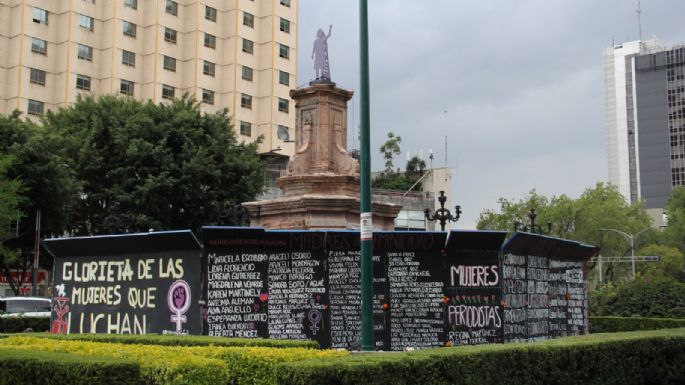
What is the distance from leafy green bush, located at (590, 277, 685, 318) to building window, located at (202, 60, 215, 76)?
45426mm

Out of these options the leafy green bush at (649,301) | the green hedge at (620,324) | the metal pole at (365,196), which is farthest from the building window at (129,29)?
the metal pole at (365,196)

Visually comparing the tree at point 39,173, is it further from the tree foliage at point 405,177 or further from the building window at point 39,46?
the tree foliage at point 405,177

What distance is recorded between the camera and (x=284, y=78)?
72188 mm

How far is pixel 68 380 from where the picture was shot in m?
7.71

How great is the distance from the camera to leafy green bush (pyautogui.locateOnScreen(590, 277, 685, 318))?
94.4 feet

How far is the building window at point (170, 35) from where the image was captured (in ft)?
221

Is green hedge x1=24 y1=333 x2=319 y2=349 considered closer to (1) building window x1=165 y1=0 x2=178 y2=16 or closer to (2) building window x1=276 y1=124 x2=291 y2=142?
(2) building window x1=276 y1=124 x2=291 y2=142

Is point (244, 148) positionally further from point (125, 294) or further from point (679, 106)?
point (679, 106)

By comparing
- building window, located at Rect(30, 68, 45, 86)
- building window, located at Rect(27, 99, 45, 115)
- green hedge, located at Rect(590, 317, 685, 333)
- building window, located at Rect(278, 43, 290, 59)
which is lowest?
green hedge, located at Rect(590, 317, 685, 333)

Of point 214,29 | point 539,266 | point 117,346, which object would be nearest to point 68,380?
point 117,346

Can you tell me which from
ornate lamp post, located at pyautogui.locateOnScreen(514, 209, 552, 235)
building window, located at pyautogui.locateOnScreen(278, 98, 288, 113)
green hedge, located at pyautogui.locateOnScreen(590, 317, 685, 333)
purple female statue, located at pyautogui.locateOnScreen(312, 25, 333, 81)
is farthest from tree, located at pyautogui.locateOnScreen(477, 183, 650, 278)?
purple female statue, located at pyautogui.locateOnScreen(312, 25, 333, 81)

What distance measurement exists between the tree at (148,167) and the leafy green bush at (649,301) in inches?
714

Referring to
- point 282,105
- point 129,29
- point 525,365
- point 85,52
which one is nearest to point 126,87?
point 85,52

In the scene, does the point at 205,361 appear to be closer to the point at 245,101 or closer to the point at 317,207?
the point at 317,207
